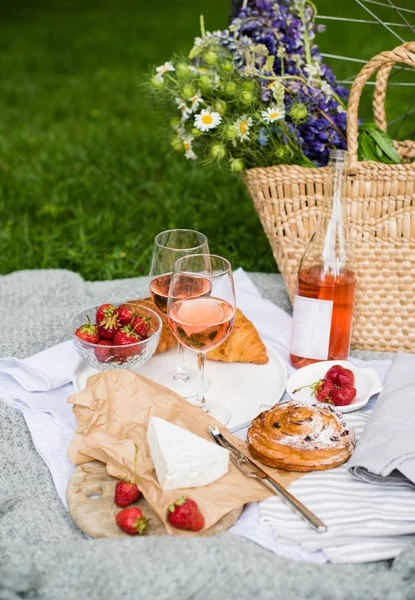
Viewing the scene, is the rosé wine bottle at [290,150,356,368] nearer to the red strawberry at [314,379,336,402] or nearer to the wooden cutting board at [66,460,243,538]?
the red strawberry at [314,379,336,402]

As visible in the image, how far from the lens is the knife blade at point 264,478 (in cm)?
167

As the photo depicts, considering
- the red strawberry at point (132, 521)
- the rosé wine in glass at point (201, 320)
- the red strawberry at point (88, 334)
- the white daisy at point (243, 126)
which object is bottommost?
the red strawberry at point (132, 521)

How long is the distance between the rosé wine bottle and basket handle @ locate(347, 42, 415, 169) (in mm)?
70

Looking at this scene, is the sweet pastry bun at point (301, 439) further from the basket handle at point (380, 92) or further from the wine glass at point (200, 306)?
the basket handle at point (380, 92)

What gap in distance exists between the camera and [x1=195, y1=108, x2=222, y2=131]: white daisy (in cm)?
252

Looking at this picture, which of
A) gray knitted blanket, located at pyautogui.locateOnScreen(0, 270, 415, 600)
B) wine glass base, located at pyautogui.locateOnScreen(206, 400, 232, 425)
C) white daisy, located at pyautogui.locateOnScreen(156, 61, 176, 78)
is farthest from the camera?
white daisy, located at pyautogui.locateOnScreen(156, 61, 176, 78)

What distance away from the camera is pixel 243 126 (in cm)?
252

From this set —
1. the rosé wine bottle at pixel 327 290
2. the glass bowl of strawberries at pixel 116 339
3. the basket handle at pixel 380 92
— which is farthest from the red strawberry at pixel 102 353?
the basket handle at pixel 380 92

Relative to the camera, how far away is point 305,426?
1.88 m

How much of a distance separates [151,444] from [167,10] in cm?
983

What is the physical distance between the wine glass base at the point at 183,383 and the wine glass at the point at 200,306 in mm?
241

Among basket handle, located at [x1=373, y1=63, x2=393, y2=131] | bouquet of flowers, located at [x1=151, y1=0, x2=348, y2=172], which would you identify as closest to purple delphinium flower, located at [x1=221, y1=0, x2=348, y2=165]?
bouquet of flowers, located at [x1=151, y1=0, x2=348, y2=172]

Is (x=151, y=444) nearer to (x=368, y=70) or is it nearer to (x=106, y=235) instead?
(x=368, y=70)

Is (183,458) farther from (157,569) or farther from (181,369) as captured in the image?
(181,369)
